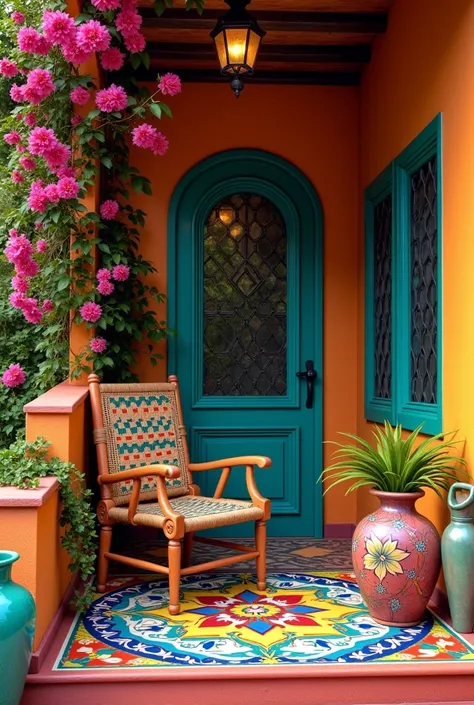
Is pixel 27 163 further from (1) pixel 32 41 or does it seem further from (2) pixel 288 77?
(2) pixel 288 77

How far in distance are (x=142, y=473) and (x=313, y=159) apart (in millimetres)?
2760

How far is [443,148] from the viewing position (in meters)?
3.72

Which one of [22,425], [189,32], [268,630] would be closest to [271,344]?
[22,425]

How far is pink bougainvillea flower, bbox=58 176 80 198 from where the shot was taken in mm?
4152

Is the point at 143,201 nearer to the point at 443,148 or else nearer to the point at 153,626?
the point at 443,148

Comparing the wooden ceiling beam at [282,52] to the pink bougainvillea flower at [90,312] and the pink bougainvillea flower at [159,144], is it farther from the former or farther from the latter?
the pink bougainvillea flower at [90,312]

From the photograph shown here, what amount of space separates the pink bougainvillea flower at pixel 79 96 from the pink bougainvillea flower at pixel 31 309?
1.08 meters

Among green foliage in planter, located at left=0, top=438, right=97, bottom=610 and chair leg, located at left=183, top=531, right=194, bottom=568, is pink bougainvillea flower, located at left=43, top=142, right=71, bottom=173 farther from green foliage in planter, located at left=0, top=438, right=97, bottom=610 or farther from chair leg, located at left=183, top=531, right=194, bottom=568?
chair leg, located at left=183, top=531, right=194, bottom=568

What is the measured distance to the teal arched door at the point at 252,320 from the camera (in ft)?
17.7

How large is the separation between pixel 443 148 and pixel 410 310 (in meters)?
0.96

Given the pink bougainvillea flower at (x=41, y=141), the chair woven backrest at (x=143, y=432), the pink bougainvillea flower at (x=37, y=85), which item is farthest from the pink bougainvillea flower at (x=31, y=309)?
the pink bougainvillea flower at (x=37, y=85)

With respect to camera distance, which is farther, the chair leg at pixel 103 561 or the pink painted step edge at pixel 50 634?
the chair leg at pixel 103 561

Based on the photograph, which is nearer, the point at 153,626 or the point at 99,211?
the point at 153,626

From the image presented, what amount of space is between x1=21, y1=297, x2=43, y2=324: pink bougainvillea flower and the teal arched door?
3.76 feet
